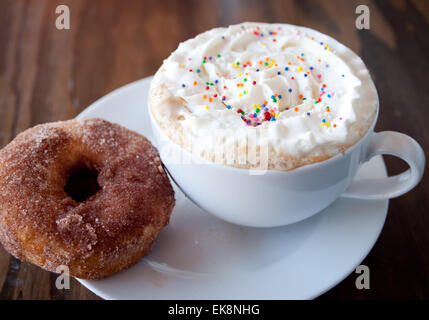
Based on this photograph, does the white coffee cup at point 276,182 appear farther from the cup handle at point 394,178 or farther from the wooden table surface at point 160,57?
the wooden table surface at point 160,57

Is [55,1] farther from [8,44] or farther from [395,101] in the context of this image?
[395,101]

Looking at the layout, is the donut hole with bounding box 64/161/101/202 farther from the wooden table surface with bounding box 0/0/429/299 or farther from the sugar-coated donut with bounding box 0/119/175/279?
the wooden table surface with bounding box 0/0/429/299

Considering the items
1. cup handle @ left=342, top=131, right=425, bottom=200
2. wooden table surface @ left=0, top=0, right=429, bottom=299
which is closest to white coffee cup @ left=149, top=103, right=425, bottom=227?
cup handle @ left=342, top=131, right=425, bottom=200

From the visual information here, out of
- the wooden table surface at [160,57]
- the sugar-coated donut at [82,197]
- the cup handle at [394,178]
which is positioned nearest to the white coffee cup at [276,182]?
the cup handle at [394,178]

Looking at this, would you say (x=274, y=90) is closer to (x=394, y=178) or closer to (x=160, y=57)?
(x=394, y=178)
